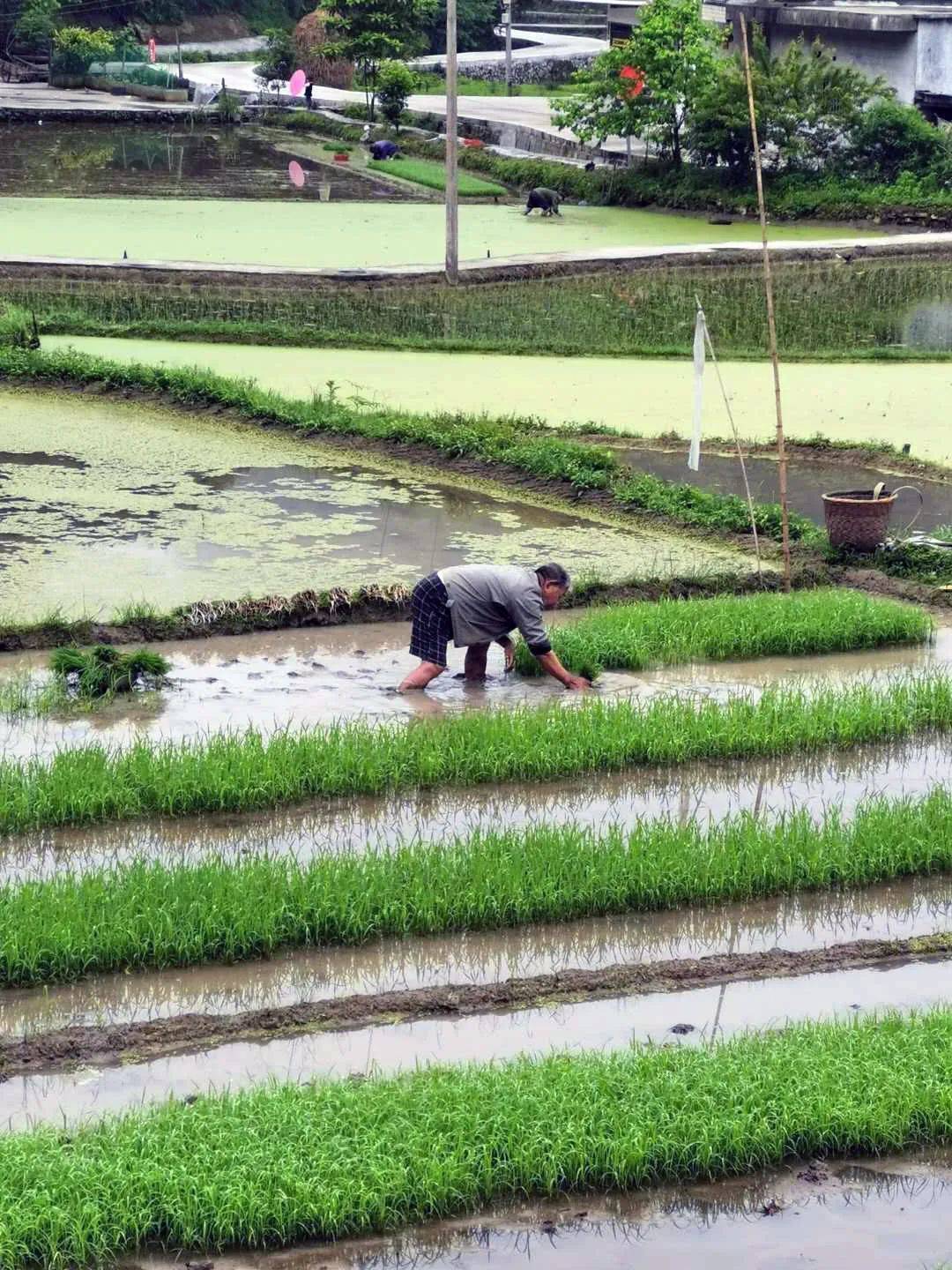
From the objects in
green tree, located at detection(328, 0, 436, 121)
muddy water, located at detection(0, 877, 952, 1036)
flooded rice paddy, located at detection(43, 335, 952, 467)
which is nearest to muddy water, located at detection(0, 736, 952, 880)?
muddy water, located at detection(0, 877, 952, 1036)

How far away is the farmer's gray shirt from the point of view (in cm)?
804

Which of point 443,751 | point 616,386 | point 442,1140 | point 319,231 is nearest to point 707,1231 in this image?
point 442,1140

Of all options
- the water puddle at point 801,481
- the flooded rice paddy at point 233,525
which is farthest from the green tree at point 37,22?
the water puddle at point 801,481

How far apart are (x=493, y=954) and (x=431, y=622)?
98.9 inches

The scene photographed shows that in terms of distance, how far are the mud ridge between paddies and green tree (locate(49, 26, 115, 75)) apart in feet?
141

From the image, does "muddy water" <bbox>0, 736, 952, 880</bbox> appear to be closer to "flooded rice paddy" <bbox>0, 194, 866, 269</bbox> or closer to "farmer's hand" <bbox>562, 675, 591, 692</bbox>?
"farmer's hand" <bbox>562, 675, 591, 692</bbox>

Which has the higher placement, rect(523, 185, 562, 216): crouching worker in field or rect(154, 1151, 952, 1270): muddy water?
rect(523, 185, 562, 216): crouching worker in field

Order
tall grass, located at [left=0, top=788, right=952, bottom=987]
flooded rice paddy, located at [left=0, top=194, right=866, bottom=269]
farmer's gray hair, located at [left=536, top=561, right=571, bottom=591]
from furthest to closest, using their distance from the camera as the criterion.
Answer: flooded rice paddy, located at [left=0, top=194, right=866, bottom=269] → farmer's gray hair, located at [left=536, top=561, right=571, bottom=591] → tall grass, located at [left=0, top=788, right=952, bottom=987]

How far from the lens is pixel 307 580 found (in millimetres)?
10023

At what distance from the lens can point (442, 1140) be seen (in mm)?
4496

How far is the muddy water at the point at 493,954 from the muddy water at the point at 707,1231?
1.32m

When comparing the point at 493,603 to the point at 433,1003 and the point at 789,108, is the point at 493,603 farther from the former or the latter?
the point at 789,108

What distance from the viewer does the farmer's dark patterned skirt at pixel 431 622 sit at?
26.7 ft

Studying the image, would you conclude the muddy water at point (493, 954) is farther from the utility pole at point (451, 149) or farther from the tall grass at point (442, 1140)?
the utility pole at point (451, 149)
